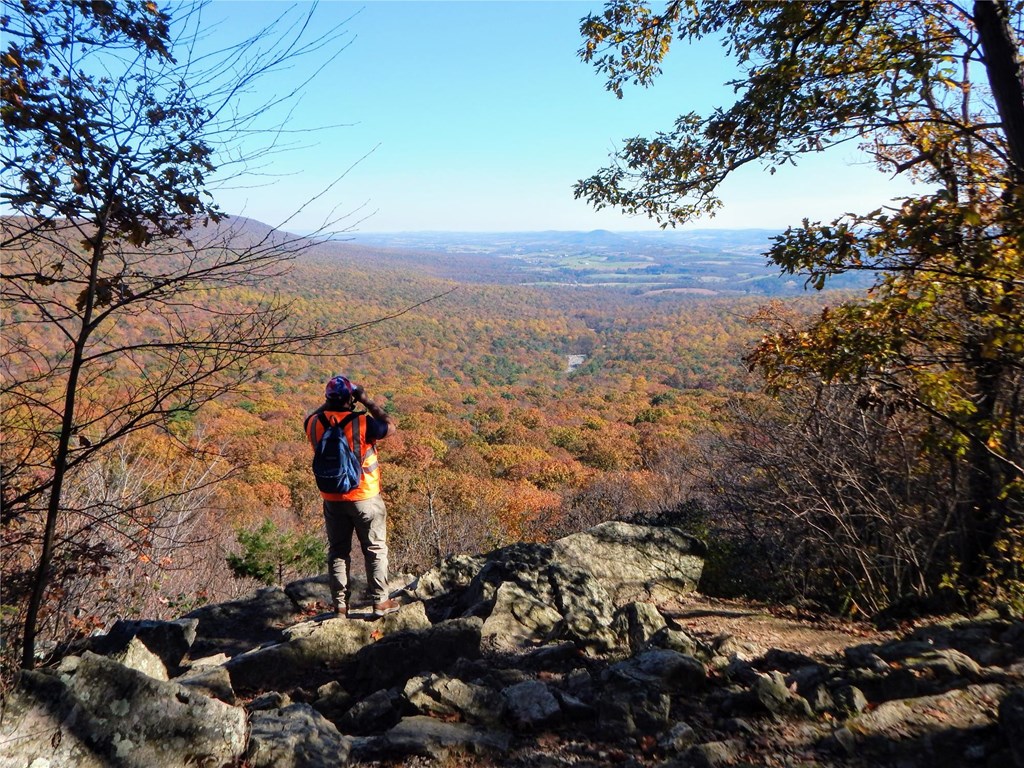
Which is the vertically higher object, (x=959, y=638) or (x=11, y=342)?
(x=11, y=342)

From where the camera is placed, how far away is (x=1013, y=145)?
302cm

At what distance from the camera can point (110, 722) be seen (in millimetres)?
2438

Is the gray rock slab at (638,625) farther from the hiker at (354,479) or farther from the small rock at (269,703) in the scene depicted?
the small rock at (269,703)

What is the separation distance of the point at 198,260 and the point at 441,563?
4.43m

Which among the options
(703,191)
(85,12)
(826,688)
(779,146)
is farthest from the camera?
(703,191)

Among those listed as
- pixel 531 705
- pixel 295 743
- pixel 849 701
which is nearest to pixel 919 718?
pixel 849 701

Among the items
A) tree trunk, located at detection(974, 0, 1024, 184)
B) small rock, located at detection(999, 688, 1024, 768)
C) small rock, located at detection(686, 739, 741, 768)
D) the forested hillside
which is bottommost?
the forested hillside

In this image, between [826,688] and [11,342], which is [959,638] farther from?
[11,342]

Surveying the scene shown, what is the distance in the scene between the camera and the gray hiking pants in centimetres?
428

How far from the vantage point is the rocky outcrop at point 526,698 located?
94.1 inches

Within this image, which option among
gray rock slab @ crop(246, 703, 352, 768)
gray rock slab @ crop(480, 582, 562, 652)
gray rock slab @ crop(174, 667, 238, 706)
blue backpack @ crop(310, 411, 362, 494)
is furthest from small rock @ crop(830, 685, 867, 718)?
gray rock slab @ crop(174, 667, 238, 706)

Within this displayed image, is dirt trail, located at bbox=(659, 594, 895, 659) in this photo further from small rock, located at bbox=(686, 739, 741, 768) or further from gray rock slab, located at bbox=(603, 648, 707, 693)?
small rock, located at bbox=(686, 739, 741, 768)

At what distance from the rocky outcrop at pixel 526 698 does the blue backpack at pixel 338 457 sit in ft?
3.43

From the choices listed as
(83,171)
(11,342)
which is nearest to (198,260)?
(83,171)
